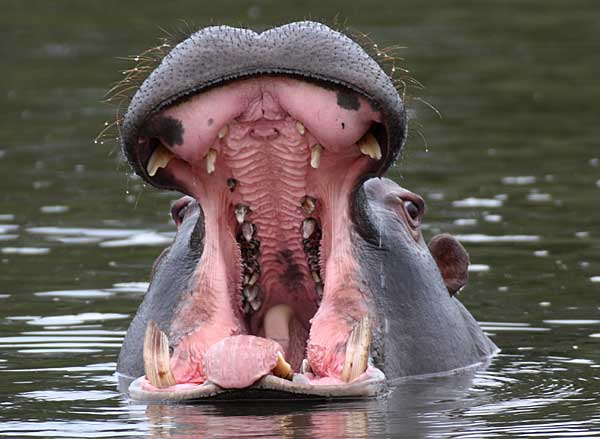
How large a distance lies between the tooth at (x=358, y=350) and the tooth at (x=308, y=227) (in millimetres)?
595

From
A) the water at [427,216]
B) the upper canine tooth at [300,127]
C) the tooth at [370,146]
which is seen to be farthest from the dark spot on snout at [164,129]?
the water at [427,216]

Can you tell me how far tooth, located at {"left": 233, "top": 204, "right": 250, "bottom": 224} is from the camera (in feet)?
25.2

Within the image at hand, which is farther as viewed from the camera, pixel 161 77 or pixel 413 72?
pixel 413 72

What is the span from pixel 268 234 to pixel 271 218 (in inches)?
3.6

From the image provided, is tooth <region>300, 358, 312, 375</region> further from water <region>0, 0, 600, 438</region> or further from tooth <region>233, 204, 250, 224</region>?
tooth <region>233, 204, 250, 224</region>

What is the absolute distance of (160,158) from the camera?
296 inches

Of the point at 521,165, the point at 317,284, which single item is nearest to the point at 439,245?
the point at 317,284

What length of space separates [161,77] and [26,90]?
1440 cm

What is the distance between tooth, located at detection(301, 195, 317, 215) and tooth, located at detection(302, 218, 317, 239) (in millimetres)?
75

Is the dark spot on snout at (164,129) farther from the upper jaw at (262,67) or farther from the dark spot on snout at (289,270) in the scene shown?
the dark spot on snout at (289,270)

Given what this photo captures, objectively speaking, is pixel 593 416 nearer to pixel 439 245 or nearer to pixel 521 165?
pixel 439 245

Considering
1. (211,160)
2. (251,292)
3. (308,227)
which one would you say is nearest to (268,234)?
(308,227)

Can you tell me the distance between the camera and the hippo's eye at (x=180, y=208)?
8656 millimetres

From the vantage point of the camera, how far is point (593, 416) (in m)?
7.48
